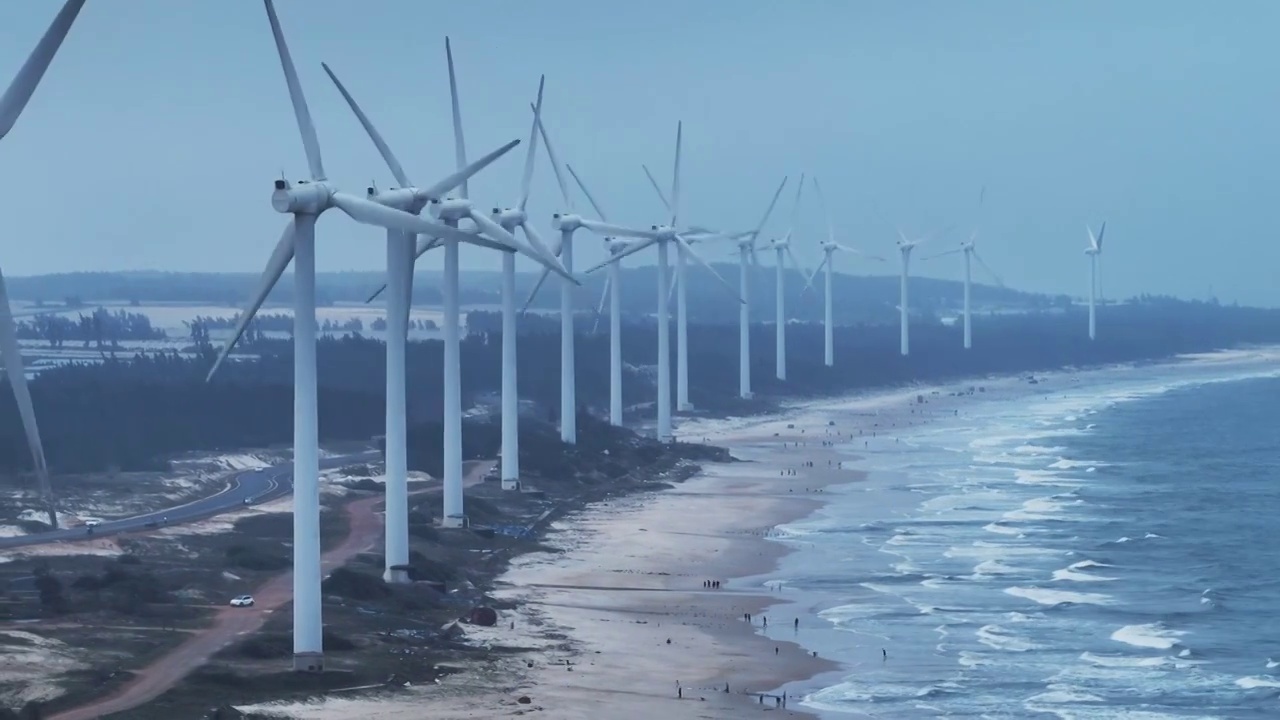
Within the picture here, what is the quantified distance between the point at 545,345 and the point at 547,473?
83.4m

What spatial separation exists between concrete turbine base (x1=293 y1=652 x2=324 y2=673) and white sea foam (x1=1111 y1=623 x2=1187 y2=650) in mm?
21158

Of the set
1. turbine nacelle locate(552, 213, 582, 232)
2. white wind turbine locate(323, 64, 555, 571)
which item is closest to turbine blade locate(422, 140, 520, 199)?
white wind turbine locate(323, 64, 555, 571)

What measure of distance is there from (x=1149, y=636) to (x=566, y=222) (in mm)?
51359

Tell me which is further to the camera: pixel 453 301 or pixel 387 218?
pixel 453 301

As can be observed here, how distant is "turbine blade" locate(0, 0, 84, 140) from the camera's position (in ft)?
103

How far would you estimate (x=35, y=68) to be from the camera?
3219 cm

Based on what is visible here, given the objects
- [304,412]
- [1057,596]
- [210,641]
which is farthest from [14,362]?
[1057,596]

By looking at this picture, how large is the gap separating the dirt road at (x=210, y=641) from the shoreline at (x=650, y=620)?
2528mm

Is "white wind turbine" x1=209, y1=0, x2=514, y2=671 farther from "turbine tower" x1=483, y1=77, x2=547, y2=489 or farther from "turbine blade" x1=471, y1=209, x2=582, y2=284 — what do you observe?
"turbine tower" x1=483, y1=77, x2=547, y2=489

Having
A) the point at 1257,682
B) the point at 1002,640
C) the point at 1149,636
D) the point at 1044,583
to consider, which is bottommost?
the point at 1257,682

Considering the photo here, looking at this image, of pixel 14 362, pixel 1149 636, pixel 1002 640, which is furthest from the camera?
pixel 1149 636

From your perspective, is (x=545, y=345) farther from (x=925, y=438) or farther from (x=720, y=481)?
(x=720, y=481)

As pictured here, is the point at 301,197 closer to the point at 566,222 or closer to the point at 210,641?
the point at 210,641

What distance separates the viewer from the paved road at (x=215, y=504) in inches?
2431
